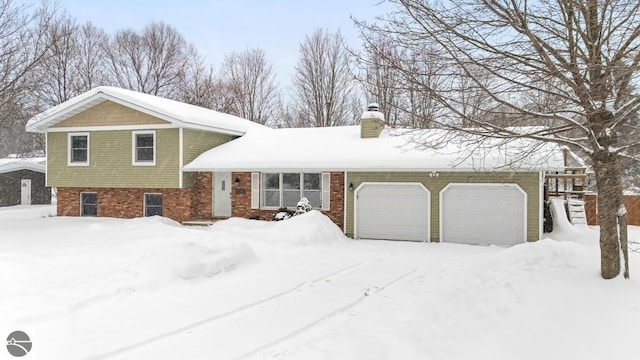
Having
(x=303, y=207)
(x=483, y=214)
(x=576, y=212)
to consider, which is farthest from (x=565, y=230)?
(x=303, y=207)

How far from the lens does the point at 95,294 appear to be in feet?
23.7

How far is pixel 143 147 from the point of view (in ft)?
58.5

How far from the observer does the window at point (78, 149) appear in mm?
18609

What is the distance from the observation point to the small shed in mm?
27328

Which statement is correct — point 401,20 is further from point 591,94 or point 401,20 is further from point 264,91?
point 264,91

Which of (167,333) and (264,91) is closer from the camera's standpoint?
(167,333)

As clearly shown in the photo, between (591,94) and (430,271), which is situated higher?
(591,94)

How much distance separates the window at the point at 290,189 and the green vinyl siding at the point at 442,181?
152cm

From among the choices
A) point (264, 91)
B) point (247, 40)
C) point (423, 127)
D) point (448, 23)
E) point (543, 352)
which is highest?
point (247, 40)

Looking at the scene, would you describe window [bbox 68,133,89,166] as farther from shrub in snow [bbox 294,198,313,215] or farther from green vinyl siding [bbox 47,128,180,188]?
shrub in snow [bbox 294,198,313,215]

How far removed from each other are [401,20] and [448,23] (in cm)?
73

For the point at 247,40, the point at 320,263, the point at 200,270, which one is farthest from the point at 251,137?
the point at 247,40

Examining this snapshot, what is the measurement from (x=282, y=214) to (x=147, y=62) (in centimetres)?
2630

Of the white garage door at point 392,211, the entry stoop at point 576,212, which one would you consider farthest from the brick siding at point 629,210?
the white garage door at point 392,211
